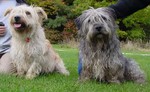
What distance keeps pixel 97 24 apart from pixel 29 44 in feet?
5.16

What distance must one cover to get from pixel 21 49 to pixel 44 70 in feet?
2.13

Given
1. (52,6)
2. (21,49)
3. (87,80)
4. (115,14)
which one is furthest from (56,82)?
(52,6)

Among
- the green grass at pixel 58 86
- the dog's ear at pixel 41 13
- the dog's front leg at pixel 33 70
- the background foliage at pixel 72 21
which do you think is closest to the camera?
the green grass at pixel 58 86

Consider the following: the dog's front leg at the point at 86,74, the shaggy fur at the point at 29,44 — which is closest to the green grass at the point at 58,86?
the dog's front leg at the point at 86,74

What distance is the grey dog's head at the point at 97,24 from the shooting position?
651cm

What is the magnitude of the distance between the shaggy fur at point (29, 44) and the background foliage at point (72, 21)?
65.1 feet

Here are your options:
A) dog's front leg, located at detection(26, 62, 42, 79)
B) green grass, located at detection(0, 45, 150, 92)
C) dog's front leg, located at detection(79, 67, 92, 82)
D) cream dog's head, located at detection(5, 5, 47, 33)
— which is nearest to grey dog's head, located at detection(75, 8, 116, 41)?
dog's front leg, located at detection(79, 67, 92, 82)

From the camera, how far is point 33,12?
741 cm

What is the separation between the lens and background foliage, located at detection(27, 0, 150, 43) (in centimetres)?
2764

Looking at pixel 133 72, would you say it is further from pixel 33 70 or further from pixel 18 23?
pixel 18 23

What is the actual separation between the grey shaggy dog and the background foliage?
20331 mm

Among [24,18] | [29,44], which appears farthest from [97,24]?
[29,44]

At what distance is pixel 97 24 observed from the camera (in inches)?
256

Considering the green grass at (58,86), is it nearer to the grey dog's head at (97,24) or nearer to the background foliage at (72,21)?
the grey dog's head at (97,24)
